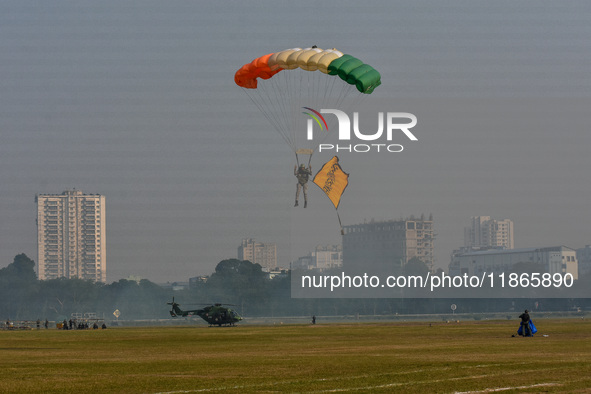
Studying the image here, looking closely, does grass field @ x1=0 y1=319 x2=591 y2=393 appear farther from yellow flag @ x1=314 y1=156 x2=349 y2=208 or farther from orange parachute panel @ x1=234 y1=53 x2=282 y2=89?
yellow flag @ x1=314 y1=156 x2=349 y2=208

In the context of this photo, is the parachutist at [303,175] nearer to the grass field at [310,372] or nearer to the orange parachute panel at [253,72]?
the orange parachute panel at [253,72]

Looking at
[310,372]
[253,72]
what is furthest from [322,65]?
[310,372]

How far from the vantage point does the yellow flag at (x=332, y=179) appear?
386 ft

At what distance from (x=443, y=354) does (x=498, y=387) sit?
51.9 feet

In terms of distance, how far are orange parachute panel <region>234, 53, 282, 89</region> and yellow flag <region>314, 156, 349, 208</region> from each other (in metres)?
41.7

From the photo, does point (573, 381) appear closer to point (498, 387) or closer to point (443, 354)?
point (498, 387)

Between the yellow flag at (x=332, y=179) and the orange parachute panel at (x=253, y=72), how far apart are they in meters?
41.7

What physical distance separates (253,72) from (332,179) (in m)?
48.0

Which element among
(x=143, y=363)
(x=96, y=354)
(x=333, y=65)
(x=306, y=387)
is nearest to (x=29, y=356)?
(x=96, y=354)

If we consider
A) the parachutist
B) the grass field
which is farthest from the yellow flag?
the grass field

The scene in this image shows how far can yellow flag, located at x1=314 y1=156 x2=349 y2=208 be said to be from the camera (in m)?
118

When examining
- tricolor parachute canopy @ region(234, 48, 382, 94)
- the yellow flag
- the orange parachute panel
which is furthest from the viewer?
the yellow flag

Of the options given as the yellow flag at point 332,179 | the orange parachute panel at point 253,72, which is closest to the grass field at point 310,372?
the orange parachute panel at point 253,72

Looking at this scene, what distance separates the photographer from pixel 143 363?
120ft
